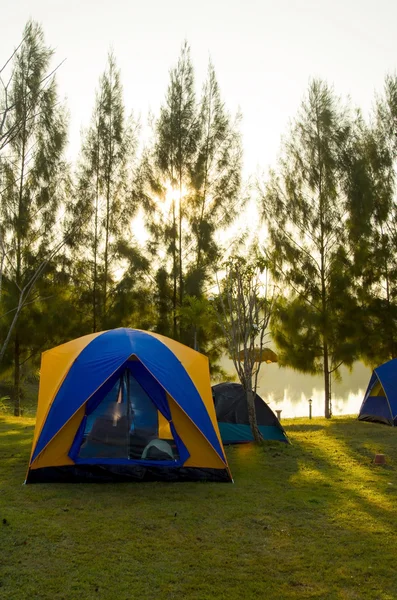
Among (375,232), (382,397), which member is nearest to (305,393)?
(375,232)

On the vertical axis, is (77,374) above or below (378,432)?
above

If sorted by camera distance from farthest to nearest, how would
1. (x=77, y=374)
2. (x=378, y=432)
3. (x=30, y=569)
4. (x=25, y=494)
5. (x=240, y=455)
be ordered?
(x=378, y=432) → (x=240, y=455) → (x=77, y=374) → (x=25, y=494) → (x=30, y=569)

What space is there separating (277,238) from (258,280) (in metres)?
7.07

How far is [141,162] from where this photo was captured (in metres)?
17.3

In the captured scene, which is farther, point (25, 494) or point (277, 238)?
point (277, 238)

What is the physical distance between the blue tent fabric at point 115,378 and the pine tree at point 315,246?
9365 mm

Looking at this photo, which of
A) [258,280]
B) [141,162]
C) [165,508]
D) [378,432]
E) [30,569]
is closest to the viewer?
[30,569]

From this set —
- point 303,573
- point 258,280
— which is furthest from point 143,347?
point 303,573

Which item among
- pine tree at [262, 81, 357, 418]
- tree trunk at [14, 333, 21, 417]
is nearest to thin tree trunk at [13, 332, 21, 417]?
tree trunk at [14, 333, 21, 417]

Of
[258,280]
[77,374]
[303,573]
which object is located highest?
[258,280]

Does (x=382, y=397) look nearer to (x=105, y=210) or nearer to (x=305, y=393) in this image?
(x=105, y=210)

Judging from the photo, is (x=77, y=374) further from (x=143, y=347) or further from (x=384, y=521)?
(x=384, y=521)

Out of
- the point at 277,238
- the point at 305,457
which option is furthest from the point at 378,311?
the point at 305,457

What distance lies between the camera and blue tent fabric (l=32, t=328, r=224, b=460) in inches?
252
